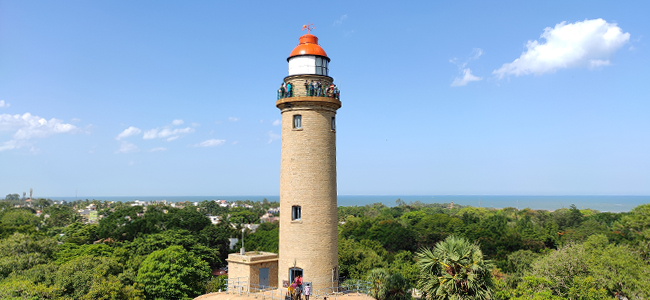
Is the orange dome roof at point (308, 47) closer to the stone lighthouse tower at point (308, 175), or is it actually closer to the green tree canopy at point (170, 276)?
the stone lighthouse tower at point (308, 175)

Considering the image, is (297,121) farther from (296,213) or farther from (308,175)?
(296,213)

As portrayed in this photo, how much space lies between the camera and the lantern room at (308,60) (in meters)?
22.5

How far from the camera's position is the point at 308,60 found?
22.5 m

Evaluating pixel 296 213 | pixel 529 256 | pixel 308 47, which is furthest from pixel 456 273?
pixel 529 256

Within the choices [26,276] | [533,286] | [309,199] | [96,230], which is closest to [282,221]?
[309,199]

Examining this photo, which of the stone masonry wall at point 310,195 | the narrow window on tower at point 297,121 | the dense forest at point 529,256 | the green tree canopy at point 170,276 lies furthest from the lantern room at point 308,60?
the green tree canopy at point 170,276

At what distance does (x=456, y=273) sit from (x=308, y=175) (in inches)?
349

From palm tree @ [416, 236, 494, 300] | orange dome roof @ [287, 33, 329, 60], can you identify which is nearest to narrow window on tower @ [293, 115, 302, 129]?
orange dome roof @ [287, 33, 329, 60]

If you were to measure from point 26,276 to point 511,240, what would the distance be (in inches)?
2281

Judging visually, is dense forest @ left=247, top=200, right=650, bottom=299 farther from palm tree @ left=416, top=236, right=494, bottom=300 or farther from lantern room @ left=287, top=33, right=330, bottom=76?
lantern room @ left=287, top=33, right=330, bottom=76

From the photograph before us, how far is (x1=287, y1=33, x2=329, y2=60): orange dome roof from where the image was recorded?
22.6 m

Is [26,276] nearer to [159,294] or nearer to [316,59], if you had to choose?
[159,294]

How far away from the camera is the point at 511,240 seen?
5934 cm

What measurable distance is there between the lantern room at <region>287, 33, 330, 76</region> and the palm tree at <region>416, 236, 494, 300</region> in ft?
37.7
